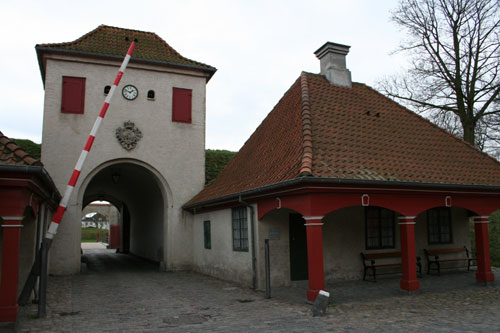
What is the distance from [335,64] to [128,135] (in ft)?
26.7

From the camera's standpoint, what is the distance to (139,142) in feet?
55.7

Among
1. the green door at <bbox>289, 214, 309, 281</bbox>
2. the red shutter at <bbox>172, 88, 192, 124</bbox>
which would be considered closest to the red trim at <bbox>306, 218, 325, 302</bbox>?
the green door at <bbox>289, 214, 309, 281</bbox>

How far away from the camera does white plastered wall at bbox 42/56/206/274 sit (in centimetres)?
1569

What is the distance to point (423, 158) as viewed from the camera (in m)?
12.0

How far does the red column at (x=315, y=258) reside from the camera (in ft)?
29.6

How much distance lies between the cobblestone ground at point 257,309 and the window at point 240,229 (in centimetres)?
122

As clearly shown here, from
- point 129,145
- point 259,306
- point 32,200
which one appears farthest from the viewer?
point 129,145

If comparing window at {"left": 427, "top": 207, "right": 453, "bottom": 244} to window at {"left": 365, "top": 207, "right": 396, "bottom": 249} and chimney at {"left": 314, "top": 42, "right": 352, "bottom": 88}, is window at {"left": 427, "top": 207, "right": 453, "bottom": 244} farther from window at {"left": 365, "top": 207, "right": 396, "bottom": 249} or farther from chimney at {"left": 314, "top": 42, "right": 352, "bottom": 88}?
→ chimney at {"left": 314, "top": 42, "right": 352, "bottom": 88}

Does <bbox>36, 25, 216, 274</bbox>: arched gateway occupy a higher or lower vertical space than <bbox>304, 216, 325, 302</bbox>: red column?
higher

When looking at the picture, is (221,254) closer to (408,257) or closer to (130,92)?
(408,257)

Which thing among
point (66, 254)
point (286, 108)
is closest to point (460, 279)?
point (286, 108)

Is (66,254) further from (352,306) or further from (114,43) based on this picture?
(352,306)

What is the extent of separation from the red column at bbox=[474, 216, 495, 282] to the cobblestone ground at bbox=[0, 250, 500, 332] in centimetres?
29

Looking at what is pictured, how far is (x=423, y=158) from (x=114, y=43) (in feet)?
41.5
